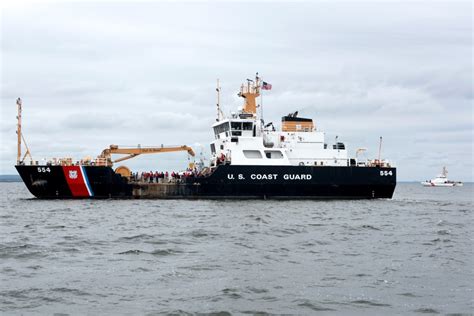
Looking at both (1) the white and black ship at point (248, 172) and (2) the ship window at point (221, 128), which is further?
(2) the ship window at point (221, 128)

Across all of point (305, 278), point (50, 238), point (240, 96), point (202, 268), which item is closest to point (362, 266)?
point (305, 278)

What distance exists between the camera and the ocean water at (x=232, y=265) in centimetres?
1106

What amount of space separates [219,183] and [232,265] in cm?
2226

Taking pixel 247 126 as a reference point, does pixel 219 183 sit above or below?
below

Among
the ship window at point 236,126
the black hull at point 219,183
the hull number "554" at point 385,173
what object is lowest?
the black hull at point 219,183

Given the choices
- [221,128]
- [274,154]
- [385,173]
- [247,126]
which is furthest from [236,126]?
[385,173]

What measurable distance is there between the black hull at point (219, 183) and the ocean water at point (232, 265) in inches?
373

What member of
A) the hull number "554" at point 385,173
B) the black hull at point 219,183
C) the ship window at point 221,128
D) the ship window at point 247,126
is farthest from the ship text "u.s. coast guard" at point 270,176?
the hull number "554" at point 385,173

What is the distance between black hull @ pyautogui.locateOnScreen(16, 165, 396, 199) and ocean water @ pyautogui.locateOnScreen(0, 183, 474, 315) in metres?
9.48

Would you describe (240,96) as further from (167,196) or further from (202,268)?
(202,268)

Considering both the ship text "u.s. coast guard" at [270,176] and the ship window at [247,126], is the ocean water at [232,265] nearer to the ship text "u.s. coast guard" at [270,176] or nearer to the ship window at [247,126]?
the ship text "u.s. coast guard" at [270,176]

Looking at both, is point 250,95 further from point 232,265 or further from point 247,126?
point 232,265

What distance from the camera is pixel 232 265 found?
48.1ft

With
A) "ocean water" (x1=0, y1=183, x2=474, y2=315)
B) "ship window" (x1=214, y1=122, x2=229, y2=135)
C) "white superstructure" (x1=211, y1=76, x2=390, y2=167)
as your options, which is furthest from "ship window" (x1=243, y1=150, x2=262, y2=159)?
"ocean water" (x1=0, y1=183, x2=474, y2=315)
